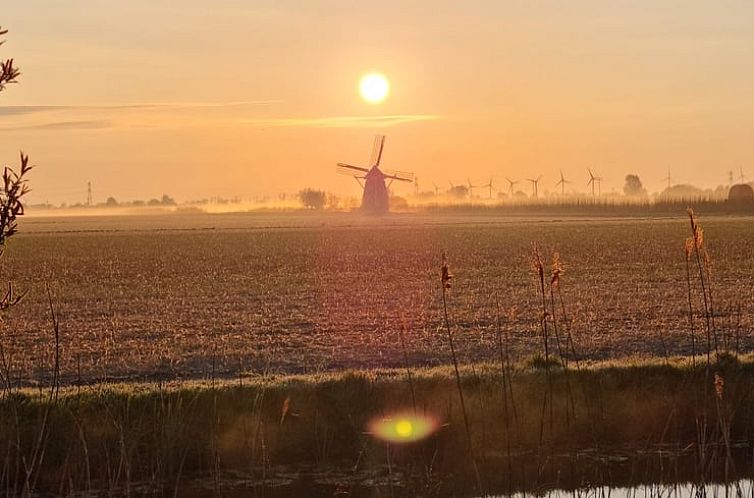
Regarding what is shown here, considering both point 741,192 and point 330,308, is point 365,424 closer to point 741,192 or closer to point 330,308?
point 330,308

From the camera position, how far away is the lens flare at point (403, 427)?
13.3 meters

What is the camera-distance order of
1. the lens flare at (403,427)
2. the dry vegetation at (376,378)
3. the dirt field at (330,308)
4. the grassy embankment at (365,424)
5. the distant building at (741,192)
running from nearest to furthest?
the dry vegetation at (376,378)
the grassy embankment at (365,424)
the lens flare at (403,427)
the dirt field at (330,308)
the distant building at (741,192)

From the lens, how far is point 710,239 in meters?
63.8

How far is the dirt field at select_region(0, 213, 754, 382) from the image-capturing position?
2073 cm

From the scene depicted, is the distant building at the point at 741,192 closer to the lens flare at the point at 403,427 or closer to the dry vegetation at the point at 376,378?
the dry vegetation at the point at 376,378

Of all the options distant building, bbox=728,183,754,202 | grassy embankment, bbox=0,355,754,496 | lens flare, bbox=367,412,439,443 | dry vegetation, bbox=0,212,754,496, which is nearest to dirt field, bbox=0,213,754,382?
dry vegetation, bbox=0,212,754,496

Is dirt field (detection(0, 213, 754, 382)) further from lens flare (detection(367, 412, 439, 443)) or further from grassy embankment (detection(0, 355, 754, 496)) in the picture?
lens flare (detection(367, 412, 439, 443))

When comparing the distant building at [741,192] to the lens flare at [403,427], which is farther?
the distant building at [741,192]

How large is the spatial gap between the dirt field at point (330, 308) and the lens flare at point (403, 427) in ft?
7.57

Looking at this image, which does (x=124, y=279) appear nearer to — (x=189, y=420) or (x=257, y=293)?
(x=257, y=293)

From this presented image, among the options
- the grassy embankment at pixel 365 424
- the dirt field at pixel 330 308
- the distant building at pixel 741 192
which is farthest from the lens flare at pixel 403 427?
the distant building at pixel 741 192

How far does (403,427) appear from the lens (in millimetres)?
13750

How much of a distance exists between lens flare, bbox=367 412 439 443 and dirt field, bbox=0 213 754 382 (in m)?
2.31

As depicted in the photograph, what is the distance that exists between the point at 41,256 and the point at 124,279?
22.1 m
